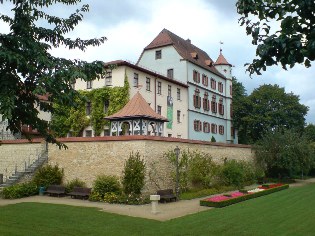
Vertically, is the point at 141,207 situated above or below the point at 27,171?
below

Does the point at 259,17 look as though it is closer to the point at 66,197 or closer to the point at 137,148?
the point at 137,148

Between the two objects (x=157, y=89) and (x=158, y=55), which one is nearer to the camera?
(x=157, y=89)

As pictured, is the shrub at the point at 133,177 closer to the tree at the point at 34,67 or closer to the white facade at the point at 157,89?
the white facade at the point at 157,89

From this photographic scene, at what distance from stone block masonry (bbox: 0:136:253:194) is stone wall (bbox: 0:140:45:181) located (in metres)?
1.67

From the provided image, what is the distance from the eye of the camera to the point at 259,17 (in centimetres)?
499

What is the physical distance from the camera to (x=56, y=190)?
73.7 feet

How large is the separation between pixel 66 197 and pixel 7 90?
18073 mm

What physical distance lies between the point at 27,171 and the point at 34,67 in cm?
2090

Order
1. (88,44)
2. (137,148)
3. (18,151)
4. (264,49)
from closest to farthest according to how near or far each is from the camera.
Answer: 1. (264,49)
2. (88,44)
3. (137,148)
4. (18,151)

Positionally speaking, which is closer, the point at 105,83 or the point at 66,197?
the point at 66,197

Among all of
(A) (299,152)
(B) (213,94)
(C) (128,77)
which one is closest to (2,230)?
(C) (128,77)

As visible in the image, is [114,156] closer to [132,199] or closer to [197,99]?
[132,199]

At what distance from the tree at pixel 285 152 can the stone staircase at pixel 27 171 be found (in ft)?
66.2

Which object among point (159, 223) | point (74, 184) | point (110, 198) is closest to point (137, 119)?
point (74, 184)
